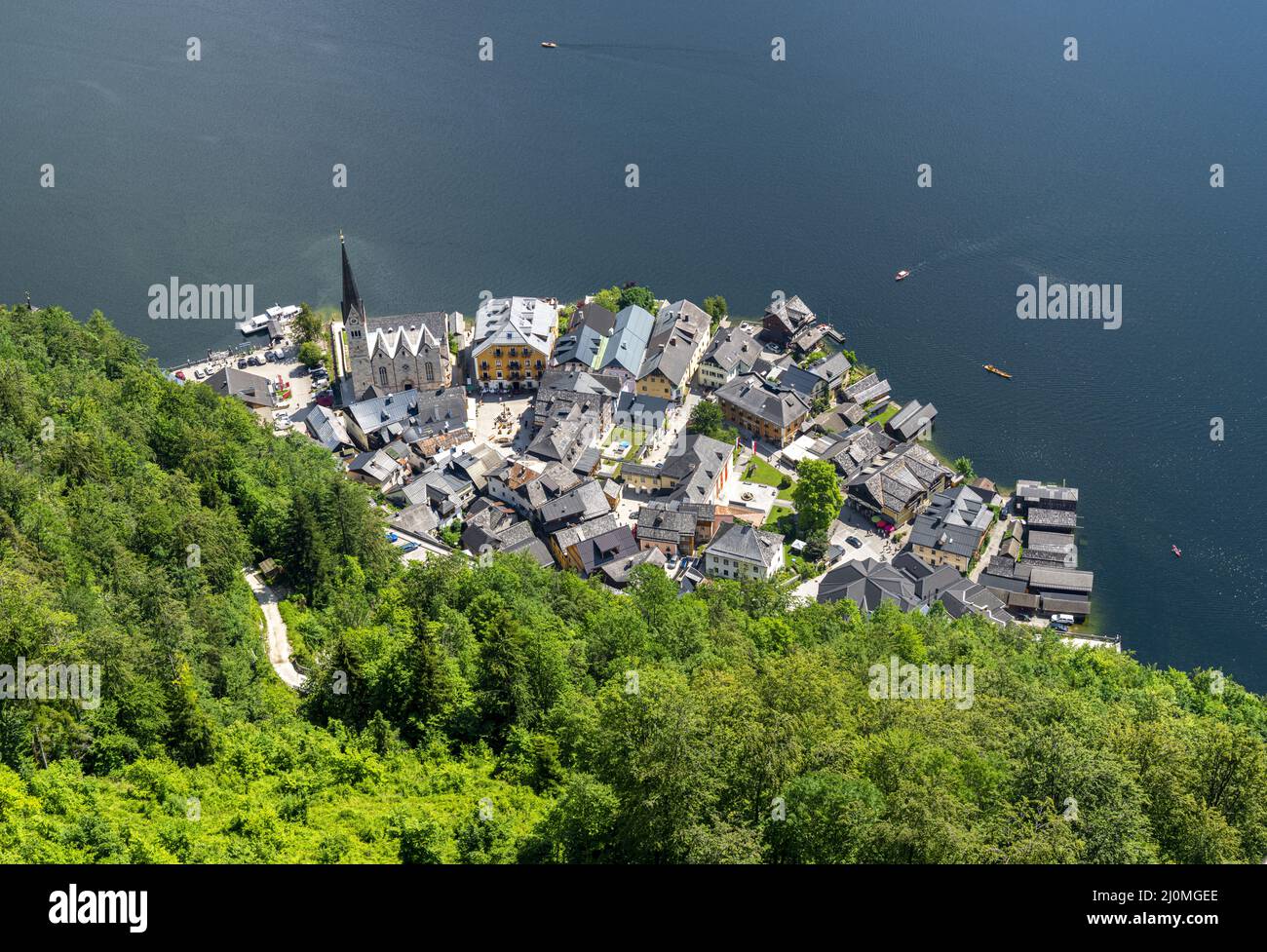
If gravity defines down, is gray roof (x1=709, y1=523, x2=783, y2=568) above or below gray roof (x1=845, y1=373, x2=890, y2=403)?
below

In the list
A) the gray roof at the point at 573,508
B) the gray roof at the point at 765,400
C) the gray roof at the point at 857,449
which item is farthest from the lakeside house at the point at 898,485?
the gray roof at the point at 573,508

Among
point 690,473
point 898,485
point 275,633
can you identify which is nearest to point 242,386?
point 690,473

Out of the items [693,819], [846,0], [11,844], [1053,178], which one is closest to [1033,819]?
[693,819]

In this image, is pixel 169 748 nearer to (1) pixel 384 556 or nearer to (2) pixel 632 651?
(2) pixel 632 651

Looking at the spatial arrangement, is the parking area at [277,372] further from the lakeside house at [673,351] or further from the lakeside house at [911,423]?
the lakeside house at [911,423]

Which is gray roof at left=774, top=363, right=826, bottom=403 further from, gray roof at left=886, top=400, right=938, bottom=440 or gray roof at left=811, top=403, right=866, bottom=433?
gray roof at left=886, top=400, right=938, bottom=440

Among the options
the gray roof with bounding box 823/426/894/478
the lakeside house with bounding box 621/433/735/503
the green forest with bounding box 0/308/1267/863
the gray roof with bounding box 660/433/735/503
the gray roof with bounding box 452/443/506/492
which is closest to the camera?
the green forest with bounding box 0/308/1267/863

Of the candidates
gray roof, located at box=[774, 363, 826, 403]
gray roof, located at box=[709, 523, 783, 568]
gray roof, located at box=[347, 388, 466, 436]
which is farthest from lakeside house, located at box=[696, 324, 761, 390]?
gray roof, located at box=[709, 523, 783, 568]
